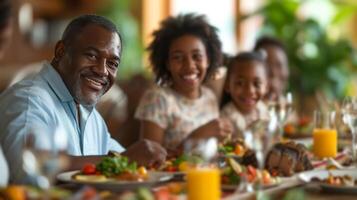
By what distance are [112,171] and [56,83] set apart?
0.45 m

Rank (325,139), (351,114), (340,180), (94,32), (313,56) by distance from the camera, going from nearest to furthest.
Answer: (340,180) < (94,32) < (351,114) < (325,139) < (313,56)

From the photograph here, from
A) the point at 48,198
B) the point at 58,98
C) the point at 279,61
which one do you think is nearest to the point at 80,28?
the point at 58,98

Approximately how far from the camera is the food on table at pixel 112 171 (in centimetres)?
173

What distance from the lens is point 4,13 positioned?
1416 millimetres

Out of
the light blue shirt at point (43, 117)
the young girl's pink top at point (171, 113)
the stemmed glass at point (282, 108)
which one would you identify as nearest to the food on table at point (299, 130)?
the young girl's pink top at point (171, 113)

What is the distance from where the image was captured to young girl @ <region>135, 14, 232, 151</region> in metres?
2.99

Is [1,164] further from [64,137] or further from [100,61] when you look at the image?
[100,61]

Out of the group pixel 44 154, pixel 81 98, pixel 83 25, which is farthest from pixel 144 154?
pixel 44 154

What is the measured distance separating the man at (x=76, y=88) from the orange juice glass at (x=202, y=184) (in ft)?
1.47

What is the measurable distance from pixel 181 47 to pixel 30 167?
65.7 inches

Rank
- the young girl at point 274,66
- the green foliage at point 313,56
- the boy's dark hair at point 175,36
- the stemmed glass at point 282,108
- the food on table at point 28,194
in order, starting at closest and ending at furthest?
1. the food on table at point 28,194
2. the stemmed glass at point 282,108
3. the boy's dark hair at point 175,36
4. the young girl at point 274,66
5. the green foliage at point 313,56

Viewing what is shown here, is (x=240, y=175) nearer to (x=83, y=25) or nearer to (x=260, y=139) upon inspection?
(x=260, y=139)

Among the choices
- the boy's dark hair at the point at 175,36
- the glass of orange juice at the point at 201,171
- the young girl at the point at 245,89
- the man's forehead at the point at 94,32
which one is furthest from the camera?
the young girl at the point at 245,89

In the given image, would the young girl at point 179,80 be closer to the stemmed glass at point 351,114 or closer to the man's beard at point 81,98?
the stemmed glass at point 351,114
